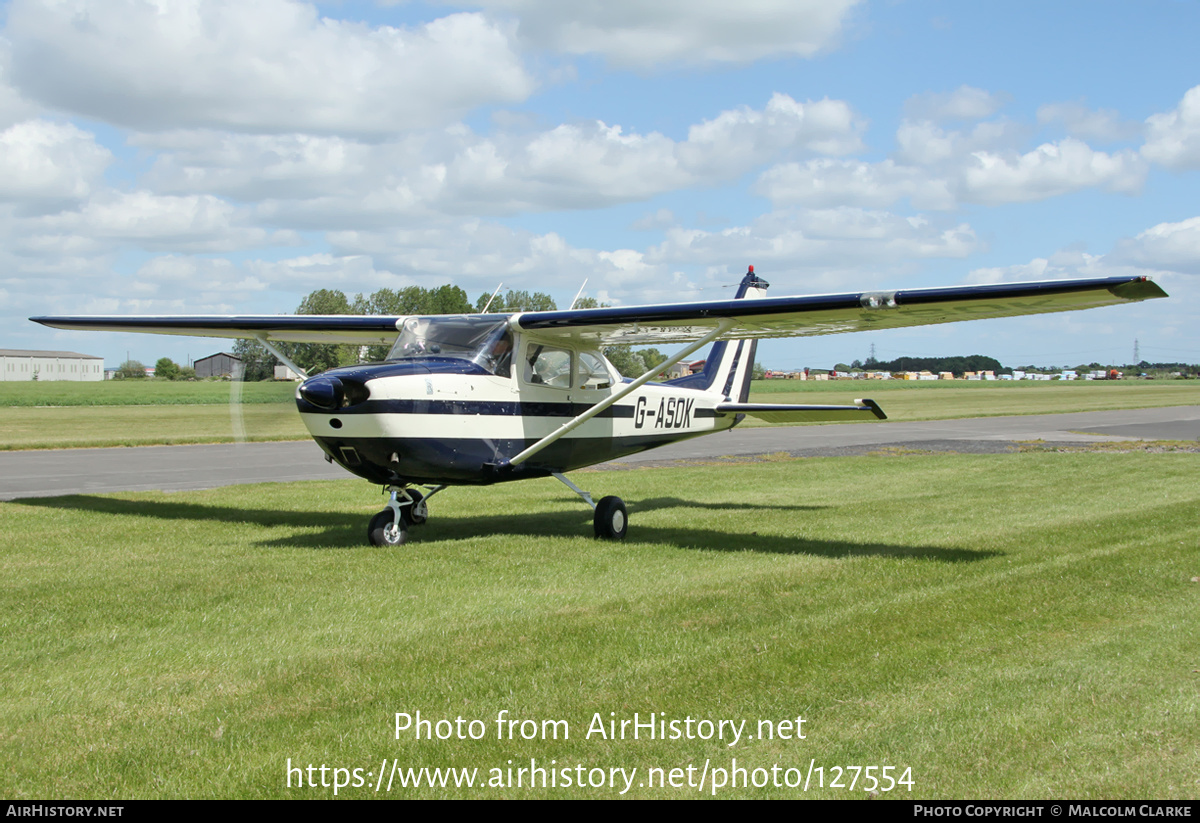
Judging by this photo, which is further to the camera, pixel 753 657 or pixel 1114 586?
pixel 1114 586

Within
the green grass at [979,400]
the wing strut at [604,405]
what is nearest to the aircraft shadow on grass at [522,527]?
the wing strut at [604,405]

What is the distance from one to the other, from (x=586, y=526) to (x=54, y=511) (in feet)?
24.1

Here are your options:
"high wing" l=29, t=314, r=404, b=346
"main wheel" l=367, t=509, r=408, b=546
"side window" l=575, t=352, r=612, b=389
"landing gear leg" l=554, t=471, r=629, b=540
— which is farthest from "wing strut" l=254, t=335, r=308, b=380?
"landing gear leg" l=554, t=471, r=629, b=540

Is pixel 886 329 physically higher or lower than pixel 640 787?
higher

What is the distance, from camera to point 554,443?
11.6 meters

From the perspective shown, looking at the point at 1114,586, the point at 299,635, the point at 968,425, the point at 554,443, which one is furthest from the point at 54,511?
the point at 968,425

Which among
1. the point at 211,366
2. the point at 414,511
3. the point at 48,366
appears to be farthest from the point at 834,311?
the point at 48,366

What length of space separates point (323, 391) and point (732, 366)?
7.75 metres

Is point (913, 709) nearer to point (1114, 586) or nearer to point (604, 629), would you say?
point (604, 629)

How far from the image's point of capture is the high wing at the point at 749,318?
8203 mm

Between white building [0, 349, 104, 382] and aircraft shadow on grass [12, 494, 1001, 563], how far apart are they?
13914 cm

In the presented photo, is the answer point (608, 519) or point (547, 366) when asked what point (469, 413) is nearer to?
point (547, 366)

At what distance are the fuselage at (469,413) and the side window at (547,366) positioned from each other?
13 millimetres

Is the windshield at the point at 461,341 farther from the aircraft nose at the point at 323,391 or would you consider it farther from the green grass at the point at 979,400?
the green grass at the point at 979,400
